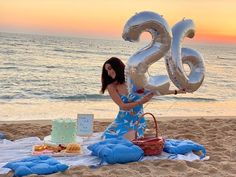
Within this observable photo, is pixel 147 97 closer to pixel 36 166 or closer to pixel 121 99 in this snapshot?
pixel 121 99

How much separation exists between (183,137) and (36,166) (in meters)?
3.12

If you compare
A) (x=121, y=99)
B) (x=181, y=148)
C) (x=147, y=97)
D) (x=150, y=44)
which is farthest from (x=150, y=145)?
(x=150, y=44)

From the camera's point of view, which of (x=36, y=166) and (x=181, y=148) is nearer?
(x=36, y=166)

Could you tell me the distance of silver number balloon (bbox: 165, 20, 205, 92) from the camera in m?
5.12

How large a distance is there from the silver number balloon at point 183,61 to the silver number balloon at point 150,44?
0.17m

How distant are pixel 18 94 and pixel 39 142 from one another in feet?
30.1

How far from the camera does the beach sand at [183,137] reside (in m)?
4.64

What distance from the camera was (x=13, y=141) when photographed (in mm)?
6258

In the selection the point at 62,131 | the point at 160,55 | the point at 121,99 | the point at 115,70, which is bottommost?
the point at 62,131

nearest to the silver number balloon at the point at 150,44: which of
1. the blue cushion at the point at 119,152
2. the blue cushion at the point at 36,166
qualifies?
the blue cushion at the point at 119,152

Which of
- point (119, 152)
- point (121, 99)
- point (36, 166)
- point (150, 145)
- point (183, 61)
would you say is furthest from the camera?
point (121, 99)

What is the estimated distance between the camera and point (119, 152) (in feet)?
16.1

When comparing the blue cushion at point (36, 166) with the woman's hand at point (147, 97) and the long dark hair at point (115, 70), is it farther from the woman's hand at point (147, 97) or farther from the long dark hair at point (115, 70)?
the long dark hair at point (115, 70)

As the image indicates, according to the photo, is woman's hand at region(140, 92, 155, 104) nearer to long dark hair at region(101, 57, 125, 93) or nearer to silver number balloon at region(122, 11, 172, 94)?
silver number balloon at region(122, 11, 172, 94)
